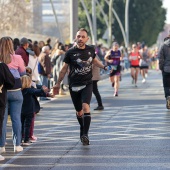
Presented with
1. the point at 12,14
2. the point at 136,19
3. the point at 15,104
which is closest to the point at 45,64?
the point at 15,104

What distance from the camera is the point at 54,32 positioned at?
107562mm

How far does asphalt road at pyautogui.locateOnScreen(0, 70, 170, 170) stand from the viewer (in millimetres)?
A: 10867

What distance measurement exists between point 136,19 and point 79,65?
69.3 m

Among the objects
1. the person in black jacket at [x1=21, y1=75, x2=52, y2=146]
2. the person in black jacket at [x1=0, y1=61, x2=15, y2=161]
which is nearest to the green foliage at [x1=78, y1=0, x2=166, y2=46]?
the person in black jacket at [x1=21, y1=75, x2=52, y2=146]

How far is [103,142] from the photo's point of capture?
523 inches

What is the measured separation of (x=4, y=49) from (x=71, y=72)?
161 cm

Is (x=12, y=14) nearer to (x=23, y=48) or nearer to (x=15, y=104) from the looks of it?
(x=23, y=48)

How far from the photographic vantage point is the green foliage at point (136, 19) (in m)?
80.4

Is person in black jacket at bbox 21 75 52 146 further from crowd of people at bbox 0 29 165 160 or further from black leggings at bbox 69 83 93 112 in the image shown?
black leggings at bbox 69 83 93 112

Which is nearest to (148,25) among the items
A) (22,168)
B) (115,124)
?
(115,124)

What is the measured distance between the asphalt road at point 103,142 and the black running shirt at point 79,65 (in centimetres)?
101

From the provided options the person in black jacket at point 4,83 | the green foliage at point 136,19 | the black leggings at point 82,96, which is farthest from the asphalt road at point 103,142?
the green foliage at point 136,19

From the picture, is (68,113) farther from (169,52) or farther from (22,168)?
(22,168)

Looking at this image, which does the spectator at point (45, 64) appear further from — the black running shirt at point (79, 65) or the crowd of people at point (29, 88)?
the black running shirt at point (79, 65)
